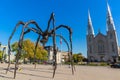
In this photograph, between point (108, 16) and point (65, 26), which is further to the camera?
point (108, 16)

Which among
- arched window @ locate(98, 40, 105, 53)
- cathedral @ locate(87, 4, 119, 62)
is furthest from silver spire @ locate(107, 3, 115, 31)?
arched window @ locate(98, 40, 105, 53)

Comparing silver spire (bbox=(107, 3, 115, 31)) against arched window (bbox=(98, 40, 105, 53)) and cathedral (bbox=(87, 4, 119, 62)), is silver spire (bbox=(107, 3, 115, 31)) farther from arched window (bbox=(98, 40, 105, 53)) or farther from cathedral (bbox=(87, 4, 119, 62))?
arched window (bbox=(98, 40, 105, 53))

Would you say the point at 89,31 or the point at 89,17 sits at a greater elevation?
the point at 89,17

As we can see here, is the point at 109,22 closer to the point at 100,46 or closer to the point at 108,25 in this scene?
the point at 108,25

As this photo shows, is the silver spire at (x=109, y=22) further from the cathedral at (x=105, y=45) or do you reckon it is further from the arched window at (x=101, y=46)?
the arched window at (x=101, y=46)

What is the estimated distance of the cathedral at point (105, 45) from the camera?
110 metres

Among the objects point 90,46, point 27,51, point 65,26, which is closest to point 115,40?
point 90,46

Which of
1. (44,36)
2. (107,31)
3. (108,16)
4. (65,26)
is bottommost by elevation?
(44,36)

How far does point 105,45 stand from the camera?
378 feet

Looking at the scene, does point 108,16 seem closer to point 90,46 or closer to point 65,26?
point 90,46

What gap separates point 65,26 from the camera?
15.4m

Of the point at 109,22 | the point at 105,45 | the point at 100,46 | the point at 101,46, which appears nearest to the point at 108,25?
the point at 109,22

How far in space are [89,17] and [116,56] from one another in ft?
139

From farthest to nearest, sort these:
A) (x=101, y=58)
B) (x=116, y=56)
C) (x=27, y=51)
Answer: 1. (x=101, y=58)
2. (x=116, y=56)
3. (x=27, y=51)
